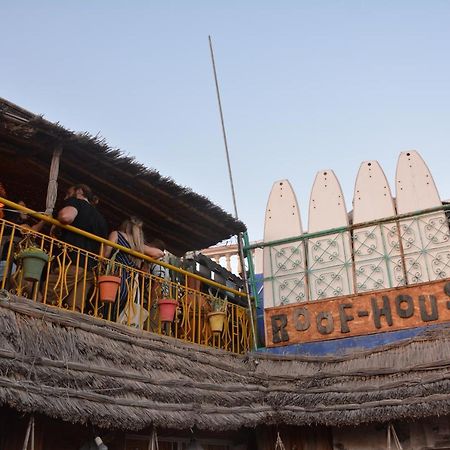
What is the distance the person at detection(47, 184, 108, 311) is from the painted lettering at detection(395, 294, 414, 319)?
3935mm

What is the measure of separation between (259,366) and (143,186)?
2.79 m

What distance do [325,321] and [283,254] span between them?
4.19ft

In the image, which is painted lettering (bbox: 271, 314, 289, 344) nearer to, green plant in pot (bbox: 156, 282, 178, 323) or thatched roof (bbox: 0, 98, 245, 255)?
thatched roof (bbox: 0, 98, 245, 255)

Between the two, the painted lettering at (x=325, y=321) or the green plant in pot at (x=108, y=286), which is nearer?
the green plant in pot at (x=108, y=286)

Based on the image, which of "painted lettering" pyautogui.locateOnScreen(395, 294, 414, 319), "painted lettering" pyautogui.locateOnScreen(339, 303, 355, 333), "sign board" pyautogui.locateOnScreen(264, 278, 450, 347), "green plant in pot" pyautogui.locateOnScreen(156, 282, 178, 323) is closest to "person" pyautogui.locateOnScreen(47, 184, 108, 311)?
"green plant in pot" pyautogui.locateOnScreen(156, 282, 178, 323)

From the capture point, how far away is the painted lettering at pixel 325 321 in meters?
8.00

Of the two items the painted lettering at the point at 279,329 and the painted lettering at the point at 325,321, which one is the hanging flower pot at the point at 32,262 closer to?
the painted lettering at the point at 279,329

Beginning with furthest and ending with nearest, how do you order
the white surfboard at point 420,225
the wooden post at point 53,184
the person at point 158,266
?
the person at point 158,266, the white surfboard at point 420,225, the wooden post at point 53,184

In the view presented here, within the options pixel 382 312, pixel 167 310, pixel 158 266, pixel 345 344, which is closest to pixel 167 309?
pixel 167 310

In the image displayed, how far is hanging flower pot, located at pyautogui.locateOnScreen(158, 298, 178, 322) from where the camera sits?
269 inches

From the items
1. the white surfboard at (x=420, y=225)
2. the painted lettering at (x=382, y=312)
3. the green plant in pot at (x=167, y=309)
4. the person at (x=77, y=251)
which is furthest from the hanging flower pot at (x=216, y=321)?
the white surfboard at (x=420, y=225)

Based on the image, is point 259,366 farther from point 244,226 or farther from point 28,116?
point 28,116

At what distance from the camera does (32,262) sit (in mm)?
5281

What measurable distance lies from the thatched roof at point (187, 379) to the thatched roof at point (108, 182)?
1.97m
